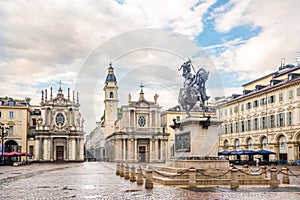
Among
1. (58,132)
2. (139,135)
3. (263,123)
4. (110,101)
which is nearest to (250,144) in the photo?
(263,123)

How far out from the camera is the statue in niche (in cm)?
2154

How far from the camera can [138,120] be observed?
277ft

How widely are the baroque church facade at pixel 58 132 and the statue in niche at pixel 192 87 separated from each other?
62854mm

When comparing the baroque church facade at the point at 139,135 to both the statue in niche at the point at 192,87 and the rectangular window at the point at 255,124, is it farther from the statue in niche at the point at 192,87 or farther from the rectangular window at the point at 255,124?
the statue in niche at the point at 192,87

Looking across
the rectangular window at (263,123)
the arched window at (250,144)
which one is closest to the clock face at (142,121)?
the arched window at (250,144)

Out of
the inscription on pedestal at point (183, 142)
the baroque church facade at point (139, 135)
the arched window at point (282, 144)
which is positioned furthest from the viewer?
the baroque church facade at point (139, 135)

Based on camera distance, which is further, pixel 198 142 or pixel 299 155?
pixel 299 155

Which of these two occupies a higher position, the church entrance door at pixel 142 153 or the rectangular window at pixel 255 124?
the rectangular window at pixel 255 124

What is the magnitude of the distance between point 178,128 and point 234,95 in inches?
1753

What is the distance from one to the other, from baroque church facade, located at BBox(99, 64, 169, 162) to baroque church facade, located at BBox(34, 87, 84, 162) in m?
7.76

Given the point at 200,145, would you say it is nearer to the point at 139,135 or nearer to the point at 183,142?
the point at 183,142

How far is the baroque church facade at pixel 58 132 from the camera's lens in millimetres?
80312

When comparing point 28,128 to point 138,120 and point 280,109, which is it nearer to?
point 138,120

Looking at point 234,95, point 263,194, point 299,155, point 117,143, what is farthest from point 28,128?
point 263,194
